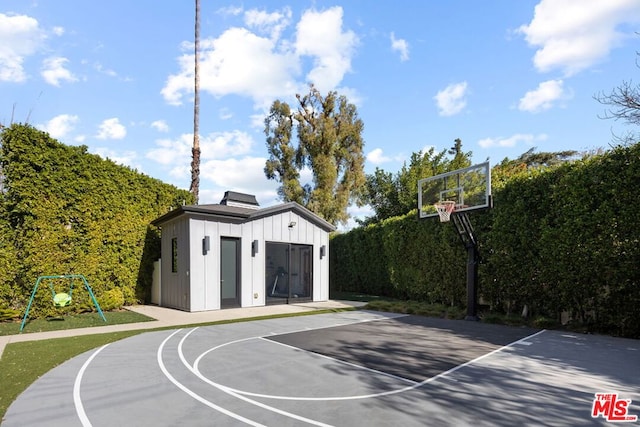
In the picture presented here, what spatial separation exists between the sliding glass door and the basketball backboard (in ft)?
15.6

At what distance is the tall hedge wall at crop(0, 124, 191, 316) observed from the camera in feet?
28.3

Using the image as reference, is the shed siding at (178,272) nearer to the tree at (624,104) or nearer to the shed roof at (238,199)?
the shed roof at (238,199)

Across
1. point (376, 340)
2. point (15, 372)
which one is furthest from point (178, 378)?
point (376, 340)

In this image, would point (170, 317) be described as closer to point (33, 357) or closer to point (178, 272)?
point (178, 272)

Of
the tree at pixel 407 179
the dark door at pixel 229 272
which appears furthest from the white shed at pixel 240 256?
the tree at pixel 407 179

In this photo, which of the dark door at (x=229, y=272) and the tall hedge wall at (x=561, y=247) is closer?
the tall hedge wall at (x=561, y=247)

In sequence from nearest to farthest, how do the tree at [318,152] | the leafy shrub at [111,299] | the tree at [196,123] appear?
the leafy shrub at [111,299], the tree at [196,123], the tree at [318,152]

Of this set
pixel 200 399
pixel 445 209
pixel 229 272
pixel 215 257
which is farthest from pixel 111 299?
pixel 445 209

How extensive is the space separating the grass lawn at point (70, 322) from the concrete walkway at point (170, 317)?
324 mm

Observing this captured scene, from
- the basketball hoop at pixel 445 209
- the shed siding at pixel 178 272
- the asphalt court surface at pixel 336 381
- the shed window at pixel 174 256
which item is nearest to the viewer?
the asphalt court surface at pixel 336 381

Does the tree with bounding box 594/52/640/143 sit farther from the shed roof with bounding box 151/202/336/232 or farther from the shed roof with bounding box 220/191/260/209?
the shed roof with bounding box 220/191/260/209

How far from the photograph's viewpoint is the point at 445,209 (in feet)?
30.0

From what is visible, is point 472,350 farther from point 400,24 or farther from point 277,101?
point 277,101

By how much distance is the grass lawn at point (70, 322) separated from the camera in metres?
7.51
